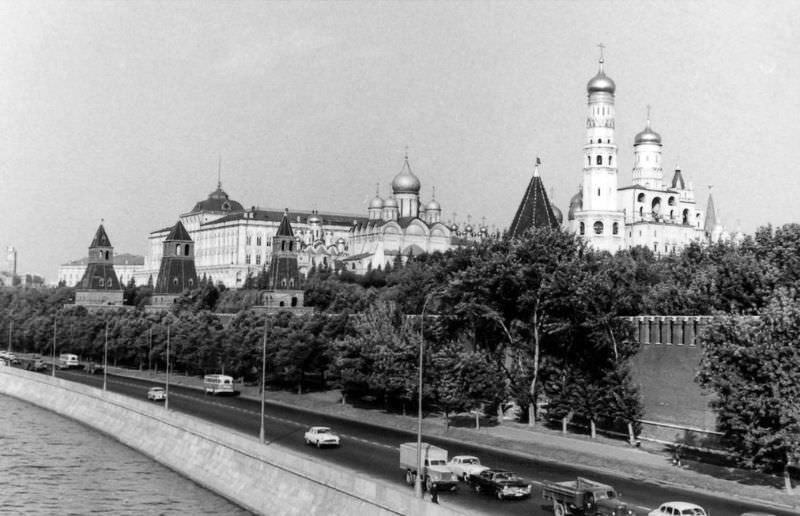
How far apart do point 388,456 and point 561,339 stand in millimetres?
18723

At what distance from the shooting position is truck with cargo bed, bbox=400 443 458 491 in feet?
154

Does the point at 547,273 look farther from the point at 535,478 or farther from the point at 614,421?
the point at 535,478

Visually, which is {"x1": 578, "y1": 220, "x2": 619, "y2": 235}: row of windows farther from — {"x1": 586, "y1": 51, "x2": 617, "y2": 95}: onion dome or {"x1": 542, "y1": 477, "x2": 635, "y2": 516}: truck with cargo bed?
{"x1": 542, "y1": 477, "x2": 635, "y2": 516}: truck with cargo bed

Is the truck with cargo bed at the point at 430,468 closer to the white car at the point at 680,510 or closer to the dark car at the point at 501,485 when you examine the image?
the dark car at the point at 501,485

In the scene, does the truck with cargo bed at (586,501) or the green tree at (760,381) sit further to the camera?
the green tree at (760,381)

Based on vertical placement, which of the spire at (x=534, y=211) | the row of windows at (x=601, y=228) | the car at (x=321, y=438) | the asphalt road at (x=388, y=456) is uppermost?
the row of windows at (x=601, y=228)

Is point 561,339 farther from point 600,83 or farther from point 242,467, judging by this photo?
point 600,83

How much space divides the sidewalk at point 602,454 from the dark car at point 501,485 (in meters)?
9.05

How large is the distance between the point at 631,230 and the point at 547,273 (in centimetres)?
12775

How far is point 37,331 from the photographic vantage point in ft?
534

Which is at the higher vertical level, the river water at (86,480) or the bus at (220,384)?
the bus at (220,384)

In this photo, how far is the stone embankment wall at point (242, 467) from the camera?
38.9 m

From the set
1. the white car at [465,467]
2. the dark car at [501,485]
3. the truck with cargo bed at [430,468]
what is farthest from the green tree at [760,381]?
the truck with cargo bed at [430,468]

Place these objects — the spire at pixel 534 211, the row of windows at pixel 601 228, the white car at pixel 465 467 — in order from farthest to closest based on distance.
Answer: the row of windows at pixel 601 228 → the spire at pixel 534 211 → the white car at pixel 465 467
